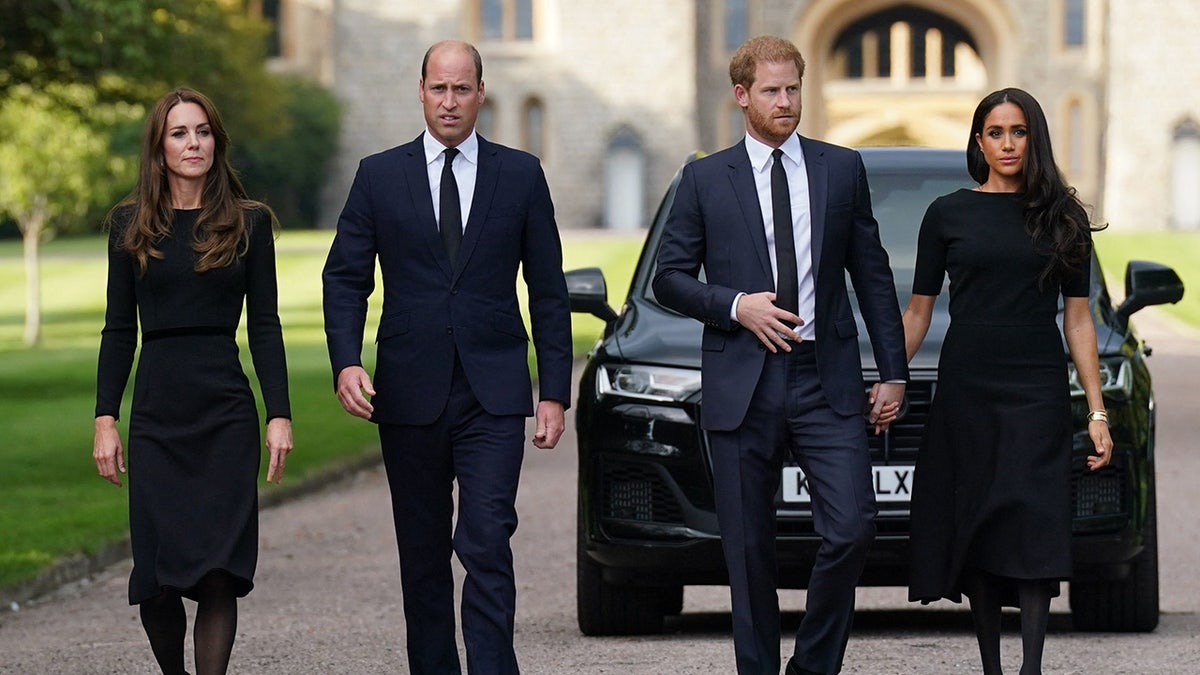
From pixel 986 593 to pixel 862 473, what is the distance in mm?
585

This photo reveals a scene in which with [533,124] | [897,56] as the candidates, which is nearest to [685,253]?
[533,124]

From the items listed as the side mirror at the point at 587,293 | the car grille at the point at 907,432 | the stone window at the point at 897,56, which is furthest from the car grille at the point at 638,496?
the stone window at the point at 897,56

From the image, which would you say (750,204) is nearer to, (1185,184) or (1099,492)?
(1099,492)

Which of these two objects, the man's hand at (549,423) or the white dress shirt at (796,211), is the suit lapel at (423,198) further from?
the white dress shirt at (796,211)

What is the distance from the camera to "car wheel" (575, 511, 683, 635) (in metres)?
7.37

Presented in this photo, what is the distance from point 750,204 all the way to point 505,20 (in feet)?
179

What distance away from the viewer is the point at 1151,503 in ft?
23.4

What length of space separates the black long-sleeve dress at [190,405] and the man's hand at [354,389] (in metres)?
0.15

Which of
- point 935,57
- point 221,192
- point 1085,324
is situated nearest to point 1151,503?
point 1085,324

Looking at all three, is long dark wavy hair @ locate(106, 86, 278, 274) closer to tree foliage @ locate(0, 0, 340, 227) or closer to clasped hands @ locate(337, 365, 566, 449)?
clasped hands @ locate(337, 365, 566, 449)

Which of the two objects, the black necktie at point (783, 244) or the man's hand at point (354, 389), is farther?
the black necktie at point (783, 244)

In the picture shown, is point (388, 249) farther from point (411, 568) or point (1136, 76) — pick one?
point (1136, 76)

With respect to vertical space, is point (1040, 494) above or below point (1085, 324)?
below

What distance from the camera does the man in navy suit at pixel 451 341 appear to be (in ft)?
18.6
